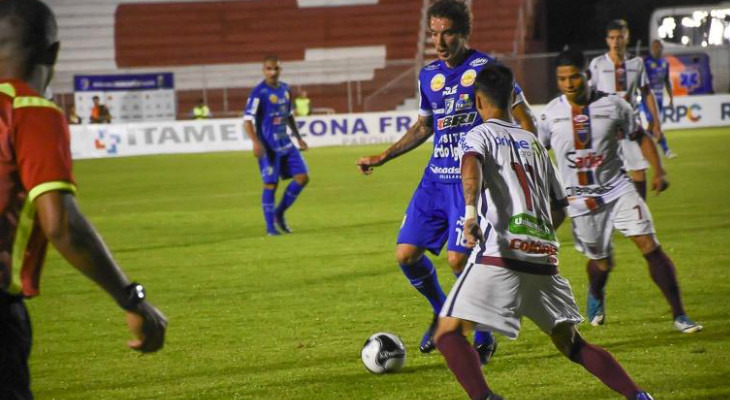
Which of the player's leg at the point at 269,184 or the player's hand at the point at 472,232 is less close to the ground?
the player's hand at the point at 472,232

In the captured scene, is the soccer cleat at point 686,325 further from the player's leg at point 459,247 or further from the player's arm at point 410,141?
the player's arm at point 410,141

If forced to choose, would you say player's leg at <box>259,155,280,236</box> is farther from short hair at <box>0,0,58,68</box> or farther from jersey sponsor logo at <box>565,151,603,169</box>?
short hair at <box>0,0,58,68</box>

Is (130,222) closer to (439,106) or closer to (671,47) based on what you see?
(439,106)

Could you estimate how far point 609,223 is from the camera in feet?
24.7

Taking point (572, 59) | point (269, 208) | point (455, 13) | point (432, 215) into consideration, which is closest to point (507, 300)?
point (432, 215)

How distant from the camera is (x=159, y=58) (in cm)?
4050

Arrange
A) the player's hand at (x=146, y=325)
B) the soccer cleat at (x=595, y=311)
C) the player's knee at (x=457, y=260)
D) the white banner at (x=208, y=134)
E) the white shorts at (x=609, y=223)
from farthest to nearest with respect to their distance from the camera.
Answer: the white banner at (x=208, y=134)
the soccer cleat at (x=595, y=311)
the white shorts at (x=609, y=223)
the player's knee at (x=457, y=260)
the player's hand at (x=146, y=325)

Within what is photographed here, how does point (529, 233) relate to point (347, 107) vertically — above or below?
above

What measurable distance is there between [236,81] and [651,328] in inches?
1246

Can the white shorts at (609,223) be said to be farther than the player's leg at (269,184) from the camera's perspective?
No

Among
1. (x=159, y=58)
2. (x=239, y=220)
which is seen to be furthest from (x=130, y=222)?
(x=159, y=58)

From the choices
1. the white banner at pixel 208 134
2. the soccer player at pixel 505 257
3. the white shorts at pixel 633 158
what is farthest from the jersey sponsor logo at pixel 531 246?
the white banner at pixel 208 134

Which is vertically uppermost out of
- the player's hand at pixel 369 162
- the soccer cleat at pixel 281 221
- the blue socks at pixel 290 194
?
the player's hand at pixel 369 162

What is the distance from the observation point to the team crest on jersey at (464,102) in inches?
261
